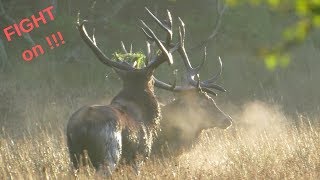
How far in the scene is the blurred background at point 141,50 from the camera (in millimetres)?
17531

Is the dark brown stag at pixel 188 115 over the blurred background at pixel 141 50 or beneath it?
over

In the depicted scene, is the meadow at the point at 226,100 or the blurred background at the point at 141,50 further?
the blurred background at the point at 141,50

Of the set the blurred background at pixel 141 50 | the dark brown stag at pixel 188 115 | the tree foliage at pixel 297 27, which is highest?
the tree foliage at pixel 297 27

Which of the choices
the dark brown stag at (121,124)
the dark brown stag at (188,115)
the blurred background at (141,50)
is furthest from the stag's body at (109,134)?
the blurred background at (141,50)

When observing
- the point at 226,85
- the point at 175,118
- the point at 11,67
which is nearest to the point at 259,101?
the point at 226,85

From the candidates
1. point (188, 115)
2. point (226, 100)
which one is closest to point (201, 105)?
point (188, 115)

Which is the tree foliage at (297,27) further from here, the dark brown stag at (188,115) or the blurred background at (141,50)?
the blurred background at (141,50)

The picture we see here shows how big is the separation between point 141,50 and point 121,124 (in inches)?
489

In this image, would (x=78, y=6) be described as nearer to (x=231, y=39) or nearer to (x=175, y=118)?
(x=231, y=39)

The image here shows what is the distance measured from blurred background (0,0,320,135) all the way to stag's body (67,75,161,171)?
25.7ft

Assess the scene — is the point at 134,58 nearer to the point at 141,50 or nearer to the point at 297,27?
the point at 297,27

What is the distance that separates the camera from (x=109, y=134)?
6.77 m

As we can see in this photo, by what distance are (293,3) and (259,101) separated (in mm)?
16038

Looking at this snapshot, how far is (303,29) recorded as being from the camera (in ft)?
5.52
